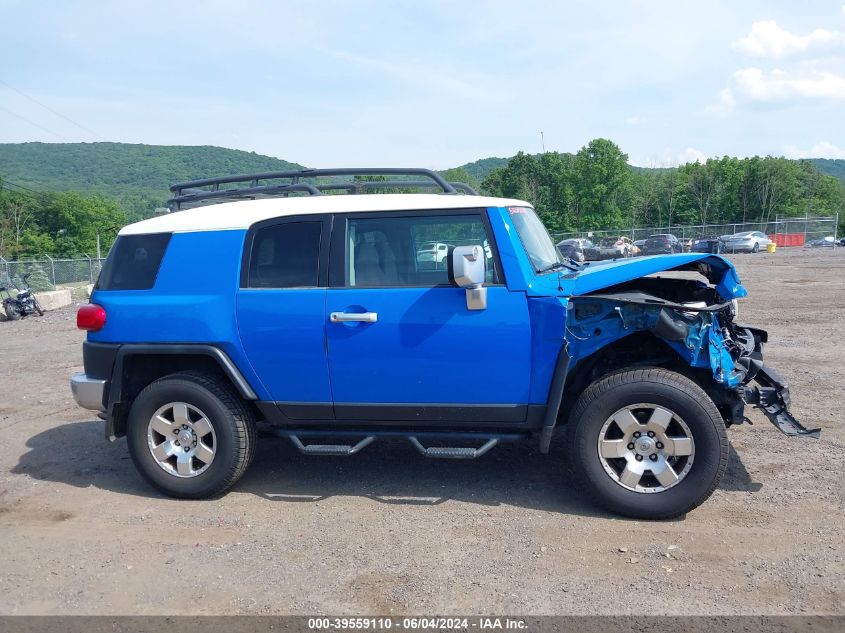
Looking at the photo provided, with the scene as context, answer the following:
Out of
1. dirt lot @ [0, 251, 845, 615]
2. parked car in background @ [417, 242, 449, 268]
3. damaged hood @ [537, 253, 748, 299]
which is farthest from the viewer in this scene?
parked car in background @ [417, 242, 449, 268]

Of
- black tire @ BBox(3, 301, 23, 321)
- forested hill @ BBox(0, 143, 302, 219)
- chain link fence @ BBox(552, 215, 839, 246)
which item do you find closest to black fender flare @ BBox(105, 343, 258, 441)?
black tire @ BBox(3, 301, 23, 321)

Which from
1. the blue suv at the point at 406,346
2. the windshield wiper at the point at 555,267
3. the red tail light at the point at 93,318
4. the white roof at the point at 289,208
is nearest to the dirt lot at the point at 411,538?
the blue suv at the point at 406,346

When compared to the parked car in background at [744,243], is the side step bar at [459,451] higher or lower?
higher

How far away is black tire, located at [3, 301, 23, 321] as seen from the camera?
1756 cm

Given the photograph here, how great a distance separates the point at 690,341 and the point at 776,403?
2.95ft

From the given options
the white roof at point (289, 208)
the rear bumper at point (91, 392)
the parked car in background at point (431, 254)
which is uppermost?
the white roof at point (289, 208)

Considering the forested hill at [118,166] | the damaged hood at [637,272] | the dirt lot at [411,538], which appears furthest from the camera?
the forested hill at [118,166]

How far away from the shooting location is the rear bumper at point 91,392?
196 inches

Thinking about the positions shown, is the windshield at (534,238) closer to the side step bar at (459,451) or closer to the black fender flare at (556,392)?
the black fender flare at (556,392)

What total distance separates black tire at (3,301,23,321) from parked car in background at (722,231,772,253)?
38.8 m

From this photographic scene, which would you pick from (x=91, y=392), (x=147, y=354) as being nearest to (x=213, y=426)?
(x=147, y=354)

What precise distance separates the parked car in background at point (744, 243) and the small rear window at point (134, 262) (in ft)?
142

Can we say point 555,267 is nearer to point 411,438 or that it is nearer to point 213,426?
point 411,438

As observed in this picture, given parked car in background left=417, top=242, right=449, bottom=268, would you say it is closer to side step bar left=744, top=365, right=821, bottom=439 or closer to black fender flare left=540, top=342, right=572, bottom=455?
black fender flare left=540, top=342, right=572, bottom=455
